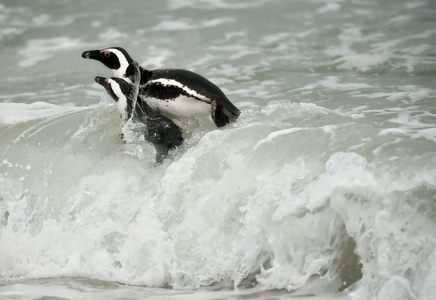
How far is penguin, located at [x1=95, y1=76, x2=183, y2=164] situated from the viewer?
4.18 m

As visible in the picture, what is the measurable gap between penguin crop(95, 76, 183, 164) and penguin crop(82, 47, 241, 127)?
5 cm

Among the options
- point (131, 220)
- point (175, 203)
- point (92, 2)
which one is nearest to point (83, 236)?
point (131, 220)

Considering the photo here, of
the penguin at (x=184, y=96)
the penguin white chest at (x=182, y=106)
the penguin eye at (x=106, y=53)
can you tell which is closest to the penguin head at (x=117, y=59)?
the penguin eye at (x=106, y=53)

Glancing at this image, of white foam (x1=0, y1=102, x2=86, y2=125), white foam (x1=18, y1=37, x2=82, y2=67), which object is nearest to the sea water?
white foam (x1=0, y1=102, x2=86, y2=125)

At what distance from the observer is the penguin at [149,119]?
4.18 metres

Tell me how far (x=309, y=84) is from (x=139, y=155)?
261cm

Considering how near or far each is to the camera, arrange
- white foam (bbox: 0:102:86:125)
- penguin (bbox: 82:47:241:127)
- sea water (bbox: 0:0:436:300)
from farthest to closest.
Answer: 1. white foam (bbox: 0:102:86:125)
2. penguin (bbox: 82:47:241:127)
3. sea water (bbox: 0:0:436:300)

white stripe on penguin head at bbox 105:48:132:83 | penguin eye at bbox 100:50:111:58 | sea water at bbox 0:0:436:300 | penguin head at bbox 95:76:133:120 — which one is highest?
penguin eye at bbox 100:50:111:58

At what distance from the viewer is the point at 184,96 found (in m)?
4.15

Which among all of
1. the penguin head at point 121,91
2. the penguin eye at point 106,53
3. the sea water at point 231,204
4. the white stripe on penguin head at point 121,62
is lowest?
the sea water at point 231,204

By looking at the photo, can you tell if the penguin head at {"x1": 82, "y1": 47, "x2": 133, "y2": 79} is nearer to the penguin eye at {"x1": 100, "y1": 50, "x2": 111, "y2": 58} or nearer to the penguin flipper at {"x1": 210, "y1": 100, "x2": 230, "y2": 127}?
the penguin eye at {"x1": 100, "y1": 50, "x2": 111, "y2": 58}

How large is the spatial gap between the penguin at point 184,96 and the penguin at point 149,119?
0.17 ft

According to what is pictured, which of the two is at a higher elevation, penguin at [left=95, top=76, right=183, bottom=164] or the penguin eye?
the penguin eye

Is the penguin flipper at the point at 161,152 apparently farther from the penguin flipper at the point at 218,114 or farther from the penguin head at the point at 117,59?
the penguin head at the point at 117,59
